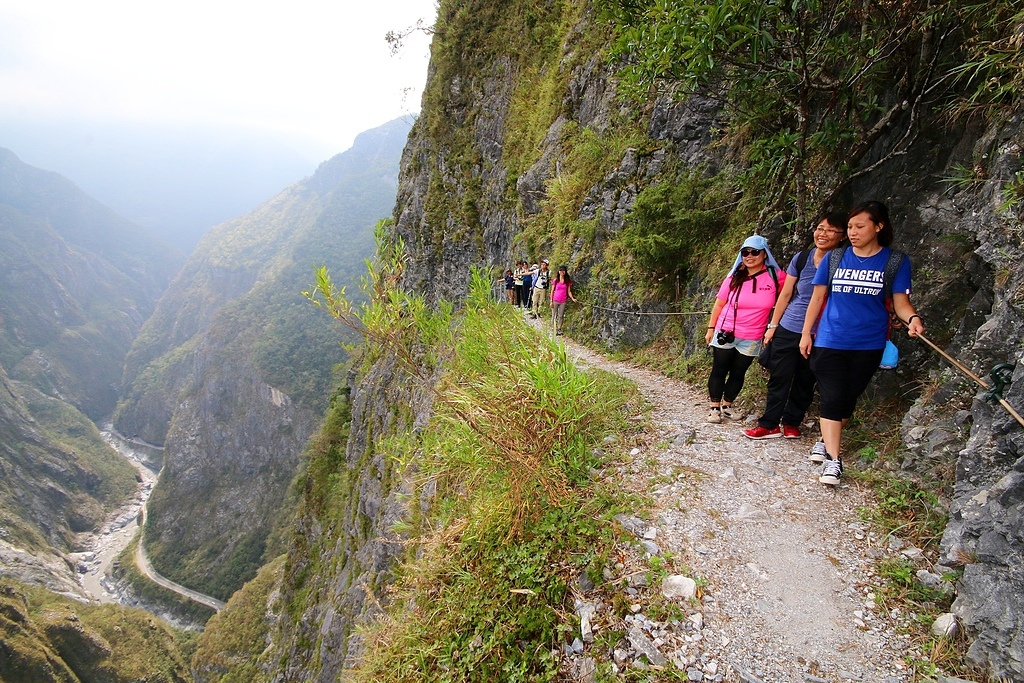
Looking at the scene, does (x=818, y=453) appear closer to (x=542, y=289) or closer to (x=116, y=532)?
(x=542, y=289)

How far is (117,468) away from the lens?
283ft

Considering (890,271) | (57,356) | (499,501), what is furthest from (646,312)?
(57,356)

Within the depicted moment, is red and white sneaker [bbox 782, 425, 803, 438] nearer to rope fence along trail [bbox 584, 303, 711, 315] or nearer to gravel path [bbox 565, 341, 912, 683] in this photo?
gravel path [bbox 565, 341, 912, 683]

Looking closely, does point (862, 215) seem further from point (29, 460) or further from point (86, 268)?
point (86, 268)

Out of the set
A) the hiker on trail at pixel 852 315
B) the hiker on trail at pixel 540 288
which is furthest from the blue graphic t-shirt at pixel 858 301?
the hiker on trail at pixel 540 288

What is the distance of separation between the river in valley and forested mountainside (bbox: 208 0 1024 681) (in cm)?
7601

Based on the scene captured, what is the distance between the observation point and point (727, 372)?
160 inches

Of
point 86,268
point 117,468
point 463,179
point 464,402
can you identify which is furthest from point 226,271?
point 464,402

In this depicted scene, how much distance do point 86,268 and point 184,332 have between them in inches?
2163

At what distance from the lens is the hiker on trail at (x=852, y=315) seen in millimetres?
2715

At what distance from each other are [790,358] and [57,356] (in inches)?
6631

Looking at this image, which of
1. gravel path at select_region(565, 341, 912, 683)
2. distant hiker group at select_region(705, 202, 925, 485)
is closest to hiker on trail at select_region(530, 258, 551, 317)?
distant hiker group at select_region(705, 202, 925, 485)

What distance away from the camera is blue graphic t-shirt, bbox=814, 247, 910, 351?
9.05 ft

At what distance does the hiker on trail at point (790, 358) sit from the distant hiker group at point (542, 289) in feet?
12.2
